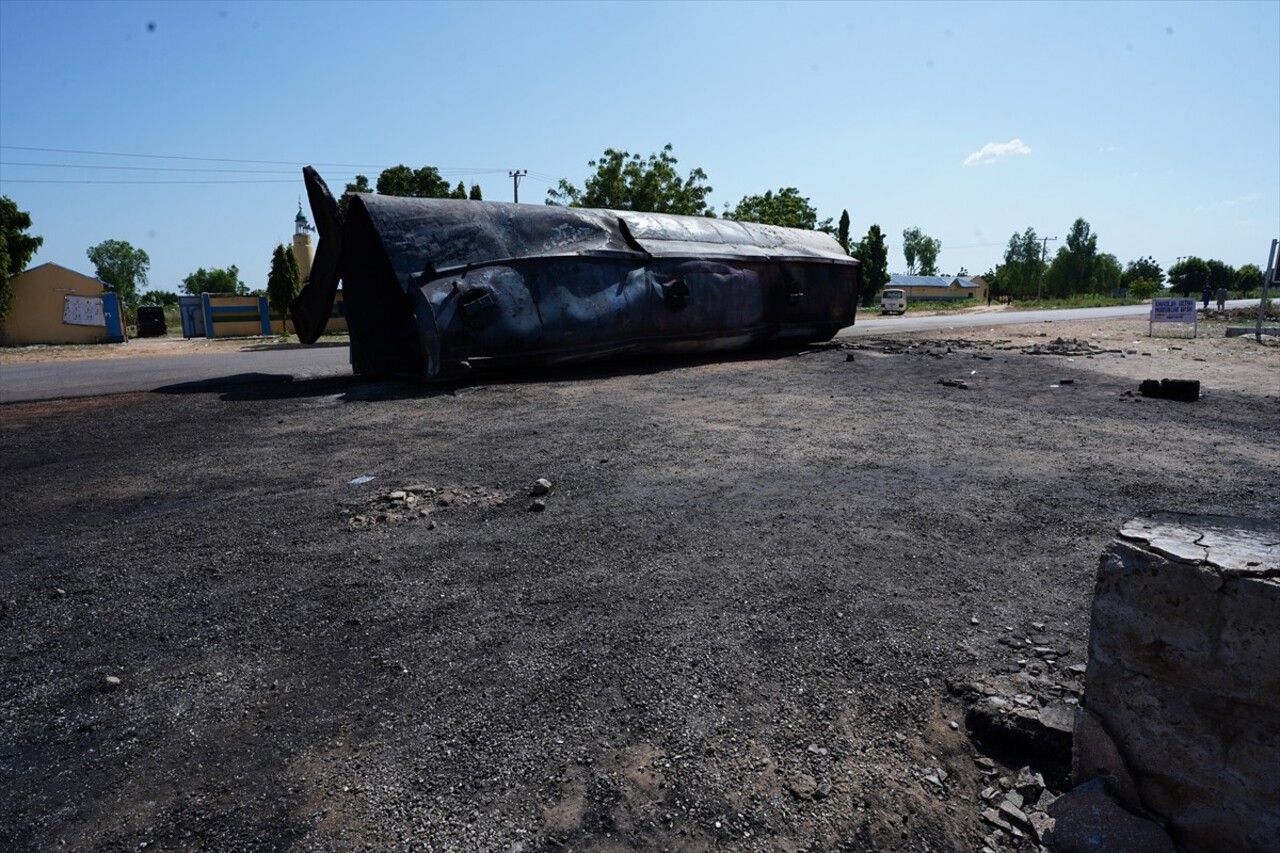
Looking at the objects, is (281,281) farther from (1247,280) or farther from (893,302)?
(1247,280)

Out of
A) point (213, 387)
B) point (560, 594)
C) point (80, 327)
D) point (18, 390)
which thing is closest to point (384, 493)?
point (560, 594)

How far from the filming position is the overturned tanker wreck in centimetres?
1019

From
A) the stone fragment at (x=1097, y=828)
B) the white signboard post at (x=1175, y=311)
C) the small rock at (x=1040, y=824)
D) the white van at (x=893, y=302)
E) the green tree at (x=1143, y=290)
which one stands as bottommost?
the small rock at (x=1040, y=824)

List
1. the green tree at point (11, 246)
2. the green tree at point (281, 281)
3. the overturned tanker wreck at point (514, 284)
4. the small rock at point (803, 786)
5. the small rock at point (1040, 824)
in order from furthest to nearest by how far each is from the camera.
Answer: the green tree at point (281, 281)
the green tree at point (11, 246)
the overturned tanker wreck at point (514, 284)
the small rock at point (803, 786)
the small rock at point (1040, 824)

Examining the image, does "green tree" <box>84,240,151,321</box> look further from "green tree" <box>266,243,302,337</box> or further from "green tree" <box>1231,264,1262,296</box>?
"green tree" <box>1231,264,1262,296</box>

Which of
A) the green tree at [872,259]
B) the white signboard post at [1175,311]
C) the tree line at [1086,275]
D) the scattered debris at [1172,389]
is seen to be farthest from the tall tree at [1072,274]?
the scattered debris at [1172,389]

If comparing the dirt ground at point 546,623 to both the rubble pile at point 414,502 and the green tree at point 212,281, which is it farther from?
the green tree at point 212,281

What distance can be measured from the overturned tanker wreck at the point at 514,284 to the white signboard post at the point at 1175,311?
1233 cm

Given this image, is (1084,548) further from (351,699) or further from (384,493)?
(384,493)

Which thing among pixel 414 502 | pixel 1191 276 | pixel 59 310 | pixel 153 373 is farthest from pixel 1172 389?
pixel 1191 276

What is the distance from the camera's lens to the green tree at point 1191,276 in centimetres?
8488

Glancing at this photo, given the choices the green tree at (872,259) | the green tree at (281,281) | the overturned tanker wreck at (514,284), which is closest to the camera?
the overturned tanker wreck at (514,284)

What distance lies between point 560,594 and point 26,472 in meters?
5.35

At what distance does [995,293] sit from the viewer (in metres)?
93.4
